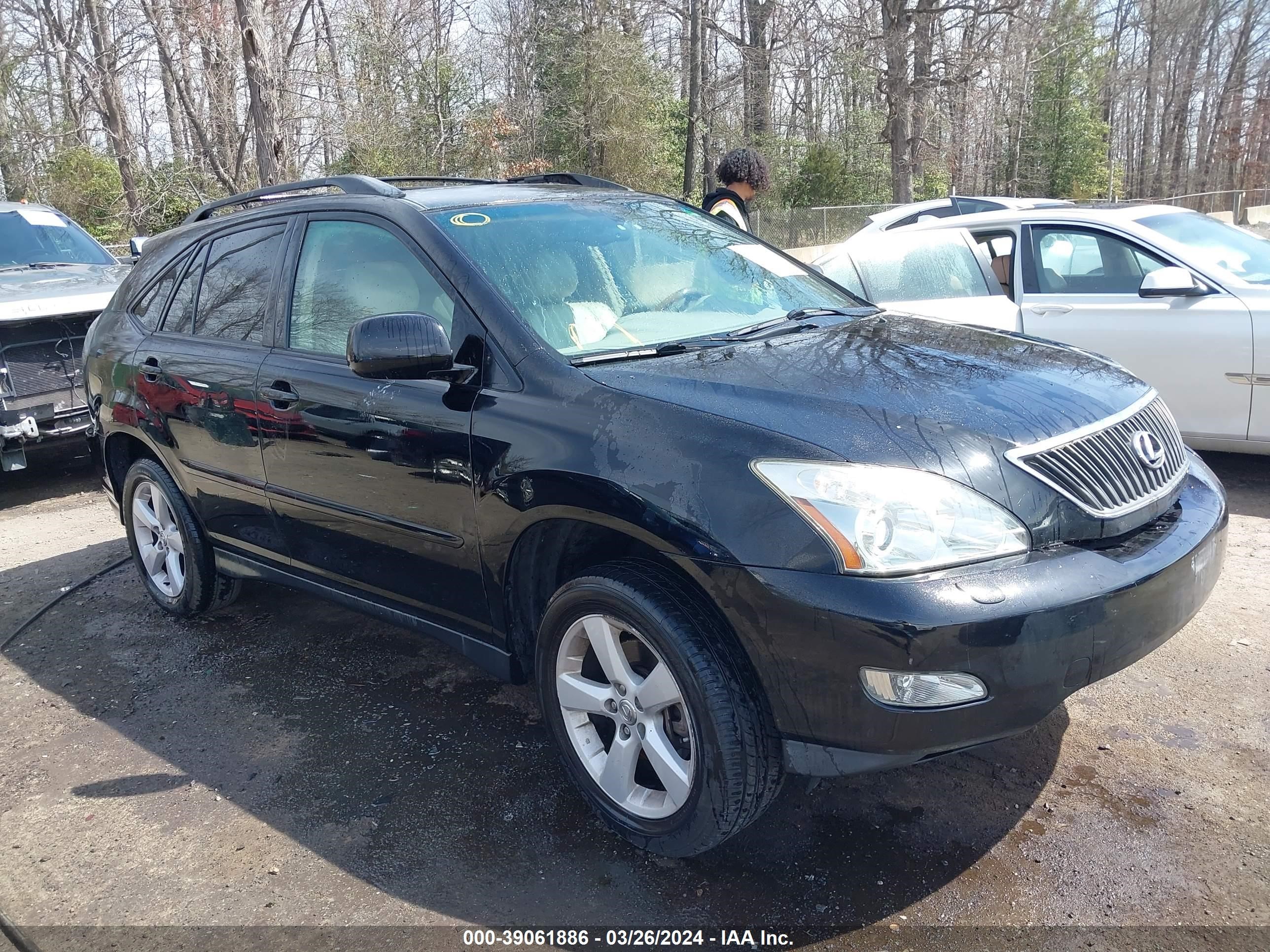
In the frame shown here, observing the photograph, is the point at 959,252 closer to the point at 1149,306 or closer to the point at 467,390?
the point at 1149,306

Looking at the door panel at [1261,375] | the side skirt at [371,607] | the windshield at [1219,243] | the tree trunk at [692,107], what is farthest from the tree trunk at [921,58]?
the side skirt at [371,607]

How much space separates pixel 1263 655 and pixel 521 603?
8.93ft

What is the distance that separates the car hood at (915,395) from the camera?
246 centimetres

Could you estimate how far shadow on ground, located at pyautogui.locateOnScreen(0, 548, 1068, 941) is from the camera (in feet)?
8.72

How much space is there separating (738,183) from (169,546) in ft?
12.8

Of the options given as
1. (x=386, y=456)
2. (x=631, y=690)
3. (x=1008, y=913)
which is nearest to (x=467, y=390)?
(x=386, y=456)

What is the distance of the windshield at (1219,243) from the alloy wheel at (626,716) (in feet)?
14.9

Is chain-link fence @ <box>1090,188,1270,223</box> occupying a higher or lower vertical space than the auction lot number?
higher

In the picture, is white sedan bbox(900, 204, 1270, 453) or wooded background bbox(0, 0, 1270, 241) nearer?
white sedan bbox(900, 204, 1270, 453)

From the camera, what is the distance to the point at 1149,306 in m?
5.70

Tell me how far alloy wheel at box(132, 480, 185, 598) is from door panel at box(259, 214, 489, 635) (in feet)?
3.59

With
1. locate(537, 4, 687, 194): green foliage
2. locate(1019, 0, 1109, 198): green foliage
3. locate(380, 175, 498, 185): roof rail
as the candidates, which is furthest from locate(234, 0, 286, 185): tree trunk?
locate(1019, 0, 1109, 198): green foliage

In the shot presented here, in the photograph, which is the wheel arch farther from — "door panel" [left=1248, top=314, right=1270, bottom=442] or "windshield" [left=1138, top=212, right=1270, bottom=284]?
"windshield" [left=1138, top=212, right=1270, bottom=284]

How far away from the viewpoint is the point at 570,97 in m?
26.2
